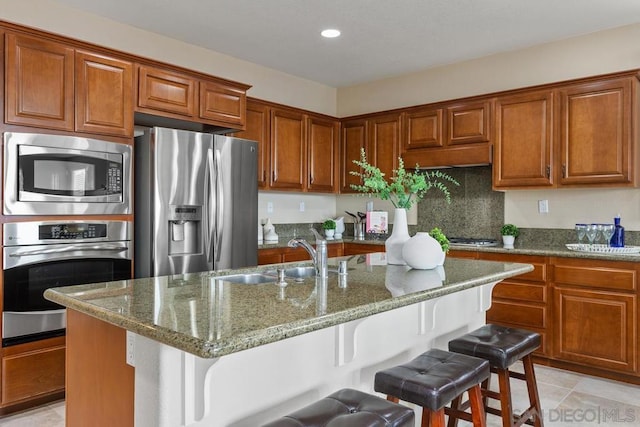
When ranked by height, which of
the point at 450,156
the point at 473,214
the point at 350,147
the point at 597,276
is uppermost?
the point at 350,147

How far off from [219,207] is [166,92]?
0.94 meters

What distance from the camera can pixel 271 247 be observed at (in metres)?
4.27

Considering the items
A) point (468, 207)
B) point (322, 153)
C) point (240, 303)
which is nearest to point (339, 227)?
point (322, 153)

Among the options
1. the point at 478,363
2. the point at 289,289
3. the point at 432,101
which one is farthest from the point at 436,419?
the point at 432,101

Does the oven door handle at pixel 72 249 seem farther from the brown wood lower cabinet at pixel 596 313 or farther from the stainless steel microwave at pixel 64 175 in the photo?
the brown wood lower cabinet at pixel 596 313

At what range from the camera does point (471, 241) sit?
4426mm

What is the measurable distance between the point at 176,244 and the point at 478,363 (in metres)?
2.30

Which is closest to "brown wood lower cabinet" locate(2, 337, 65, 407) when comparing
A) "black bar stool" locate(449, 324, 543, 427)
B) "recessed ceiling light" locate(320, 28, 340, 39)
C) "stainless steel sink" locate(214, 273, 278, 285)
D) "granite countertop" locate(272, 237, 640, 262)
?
"stainless steel sink" locate(214, 273, 278, 285)

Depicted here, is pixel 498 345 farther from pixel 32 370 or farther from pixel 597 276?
pixel 32 370

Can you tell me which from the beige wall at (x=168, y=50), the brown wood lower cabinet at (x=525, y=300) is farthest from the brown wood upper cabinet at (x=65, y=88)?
the brown wood lower cabinet at (x=525, y=300)

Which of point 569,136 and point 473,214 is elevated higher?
point 569,136

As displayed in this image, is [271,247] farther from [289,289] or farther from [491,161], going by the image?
[289,289]

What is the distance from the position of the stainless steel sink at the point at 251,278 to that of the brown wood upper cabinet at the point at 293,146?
2.26 m

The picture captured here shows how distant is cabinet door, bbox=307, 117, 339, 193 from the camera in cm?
507
